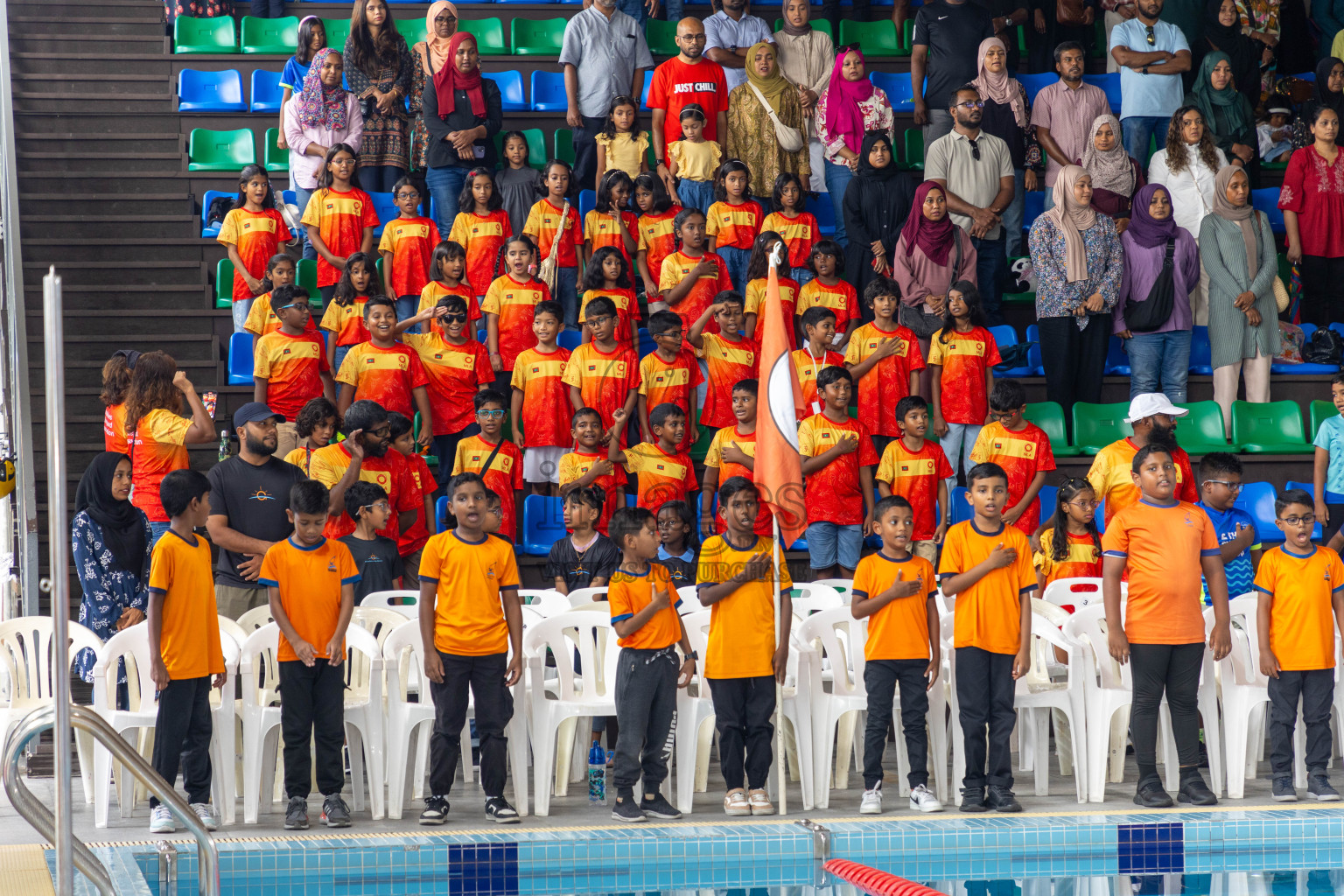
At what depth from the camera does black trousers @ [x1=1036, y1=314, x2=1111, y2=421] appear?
10242 mm

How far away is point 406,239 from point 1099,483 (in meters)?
5.09

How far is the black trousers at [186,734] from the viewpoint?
5.98 meters

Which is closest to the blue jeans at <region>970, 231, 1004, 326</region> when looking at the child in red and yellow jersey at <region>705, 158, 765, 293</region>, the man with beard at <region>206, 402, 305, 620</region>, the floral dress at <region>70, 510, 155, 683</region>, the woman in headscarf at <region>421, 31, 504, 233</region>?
the child in red and yellow jersey at <region>705, 158, 765, 293</region>

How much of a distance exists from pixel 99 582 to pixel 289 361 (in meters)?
2.37

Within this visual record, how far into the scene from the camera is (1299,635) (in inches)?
260

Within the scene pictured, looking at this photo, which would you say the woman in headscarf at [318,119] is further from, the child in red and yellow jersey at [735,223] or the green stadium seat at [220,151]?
the child in red and yellow jersey at [735,223]

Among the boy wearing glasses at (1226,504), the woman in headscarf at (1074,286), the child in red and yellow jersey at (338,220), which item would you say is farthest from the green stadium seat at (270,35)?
the boy wearing glasses at (1226,504)

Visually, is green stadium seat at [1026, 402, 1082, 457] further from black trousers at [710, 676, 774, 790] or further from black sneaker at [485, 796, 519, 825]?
black sneaker at [485, 796, 519, 825]

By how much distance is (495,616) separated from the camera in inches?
249

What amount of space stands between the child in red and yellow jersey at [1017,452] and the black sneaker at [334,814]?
4671 mm

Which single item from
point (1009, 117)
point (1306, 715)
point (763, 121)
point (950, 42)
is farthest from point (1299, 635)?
point (950, 42)

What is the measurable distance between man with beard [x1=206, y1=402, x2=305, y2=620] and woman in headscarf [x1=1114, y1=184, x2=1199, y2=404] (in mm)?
6063

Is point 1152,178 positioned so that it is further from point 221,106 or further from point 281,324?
point 221,106

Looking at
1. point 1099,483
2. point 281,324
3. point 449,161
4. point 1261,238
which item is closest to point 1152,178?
point 1261,238
